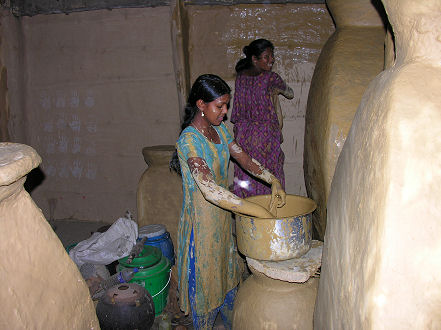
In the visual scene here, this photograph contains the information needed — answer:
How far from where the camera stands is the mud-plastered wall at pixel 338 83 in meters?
2.62

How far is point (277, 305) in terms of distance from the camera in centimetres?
235

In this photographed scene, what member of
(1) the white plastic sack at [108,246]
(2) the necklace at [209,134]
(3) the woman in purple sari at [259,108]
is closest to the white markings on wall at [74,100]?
(1) the white plastic sack at [108,246]

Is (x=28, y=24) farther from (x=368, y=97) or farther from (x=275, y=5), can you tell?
(x=368, y=97)

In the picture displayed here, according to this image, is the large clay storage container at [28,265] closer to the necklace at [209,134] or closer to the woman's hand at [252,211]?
the woman's hand at [252,211]

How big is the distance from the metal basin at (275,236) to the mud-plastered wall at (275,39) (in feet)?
7.06

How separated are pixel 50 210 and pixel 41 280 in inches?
171

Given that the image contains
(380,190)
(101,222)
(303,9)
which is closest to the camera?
(380,190)

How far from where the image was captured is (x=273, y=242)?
219 centimetres

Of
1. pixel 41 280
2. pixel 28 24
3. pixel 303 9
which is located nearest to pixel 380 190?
pixel 41 280

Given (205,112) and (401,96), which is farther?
(205,112)

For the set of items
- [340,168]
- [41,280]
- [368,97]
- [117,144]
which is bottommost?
[117,144]

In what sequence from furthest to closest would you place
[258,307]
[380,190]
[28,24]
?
[28,24]
[258,307]
[380,190]

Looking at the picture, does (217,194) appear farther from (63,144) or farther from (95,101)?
(63,144)

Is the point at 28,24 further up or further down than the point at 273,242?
further up
